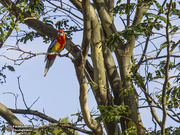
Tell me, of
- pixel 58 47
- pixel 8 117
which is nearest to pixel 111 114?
pixel 8 117

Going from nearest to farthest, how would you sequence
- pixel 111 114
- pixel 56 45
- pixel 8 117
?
pixel 111 114, pixel 8 117, pixel 56 45

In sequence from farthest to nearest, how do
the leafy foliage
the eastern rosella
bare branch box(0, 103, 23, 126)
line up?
the eastern rosella → bare branch box(0, 103, 23, 126) → the leafy foliage

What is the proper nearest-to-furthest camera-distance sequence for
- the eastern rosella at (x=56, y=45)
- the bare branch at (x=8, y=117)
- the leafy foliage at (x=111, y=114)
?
the leafy foliage at (x=111, y=114)
the bare branch at (x=8, y=117)
the eastern rosella at (x=56, y=45)

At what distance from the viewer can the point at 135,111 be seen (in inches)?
212

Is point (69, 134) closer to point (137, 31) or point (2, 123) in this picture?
point (2, 123)

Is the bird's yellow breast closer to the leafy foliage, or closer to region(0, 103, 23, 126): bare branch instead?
region(0, 103, 23, 126): bare branch

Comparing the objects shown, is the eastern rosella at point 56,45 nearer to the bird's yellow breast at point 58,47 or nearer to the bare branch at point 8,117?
the bird's yellow breast at point 58,47

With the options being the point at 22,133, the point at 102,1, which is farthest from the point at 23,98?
the point at 102,1

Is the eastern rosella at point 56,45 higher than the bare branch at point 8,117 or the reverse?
higher

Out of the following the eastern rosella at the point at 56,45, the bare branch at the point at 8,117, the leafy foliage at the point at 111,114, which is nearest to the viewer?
the leafy foliage at the point at 111,114

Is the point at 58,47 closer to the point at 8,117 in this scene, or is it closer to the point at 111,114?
the point at 8,117

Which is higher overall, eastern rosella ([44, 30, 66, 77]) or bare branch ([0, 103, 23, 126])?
eastern rosella ([44, 30, 66, 77])

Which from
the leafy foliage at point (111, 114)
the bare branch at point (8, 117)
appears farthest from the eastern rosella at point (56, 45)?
the leafy foliage at point (111, 114)

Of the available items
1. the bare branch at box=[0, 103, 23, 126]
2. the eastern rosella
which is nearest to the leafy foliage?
the bare branch at box=[0, 103, 23, 126]
